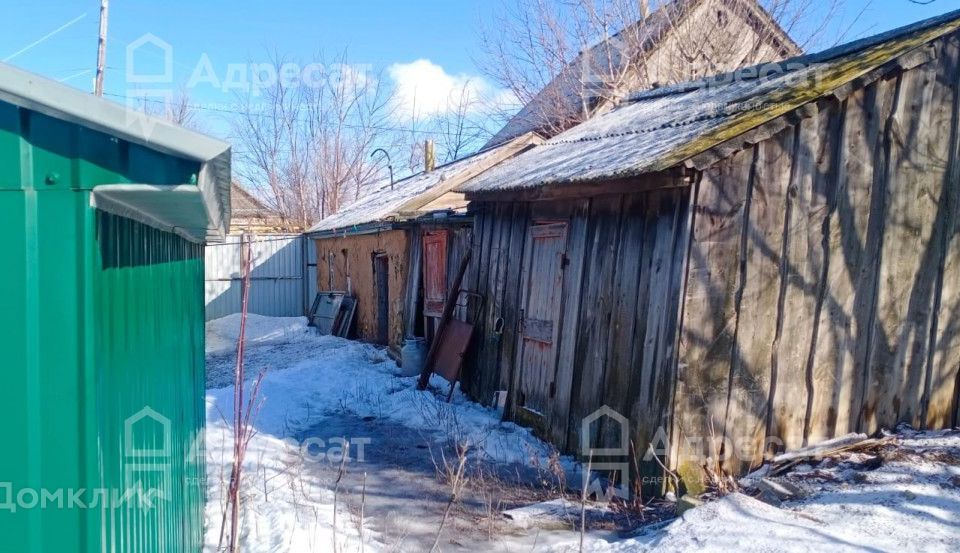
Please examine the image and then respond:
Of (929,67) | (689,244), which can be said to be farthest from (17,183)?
(929,67)

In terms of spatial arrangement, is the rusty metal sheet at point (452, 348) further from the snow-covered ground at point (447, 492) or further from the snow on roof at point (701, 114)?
the snow on roof at point (701, 114)

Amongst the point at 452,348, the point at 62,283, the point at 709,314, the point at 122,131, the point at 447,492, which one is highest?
the point at 122,131

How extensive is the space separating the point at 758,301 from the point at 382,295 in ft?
35.2

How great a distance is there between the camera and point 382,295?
15953mm

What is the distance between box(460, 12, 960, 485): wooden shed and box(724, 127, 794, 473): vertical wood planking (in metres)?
0.01

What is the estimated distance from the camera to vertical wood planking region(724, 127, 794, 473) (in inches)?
235

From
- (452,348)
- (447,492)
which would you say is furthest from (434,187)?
(447,492)

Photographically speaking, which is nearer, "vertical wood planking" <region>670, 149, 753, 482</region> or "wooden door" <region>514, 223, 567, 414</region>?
"vertical wood planking" <region>670, 149, 753, 482</region>

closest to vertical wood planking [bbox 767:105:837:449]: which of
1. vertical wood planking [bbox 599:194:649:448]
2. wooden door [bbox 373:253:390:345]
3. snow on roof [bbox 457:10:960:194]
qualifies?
snow on roof [bbox 457:10:960:194]

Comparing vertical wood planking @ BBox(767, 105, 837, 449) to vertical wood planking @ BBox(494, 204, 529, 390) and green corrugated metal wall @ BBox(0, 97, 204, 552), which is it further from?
green corrugated metal wall @ BBox(0, 97, 204, 552)

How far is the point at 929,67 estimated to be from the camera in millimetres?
6484

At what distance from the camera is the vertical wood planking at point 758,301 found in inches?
235

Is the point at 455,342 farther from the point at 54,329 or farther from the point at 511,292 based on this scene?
the point at 54,329

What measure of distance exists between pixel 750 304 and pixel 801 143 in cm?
131
